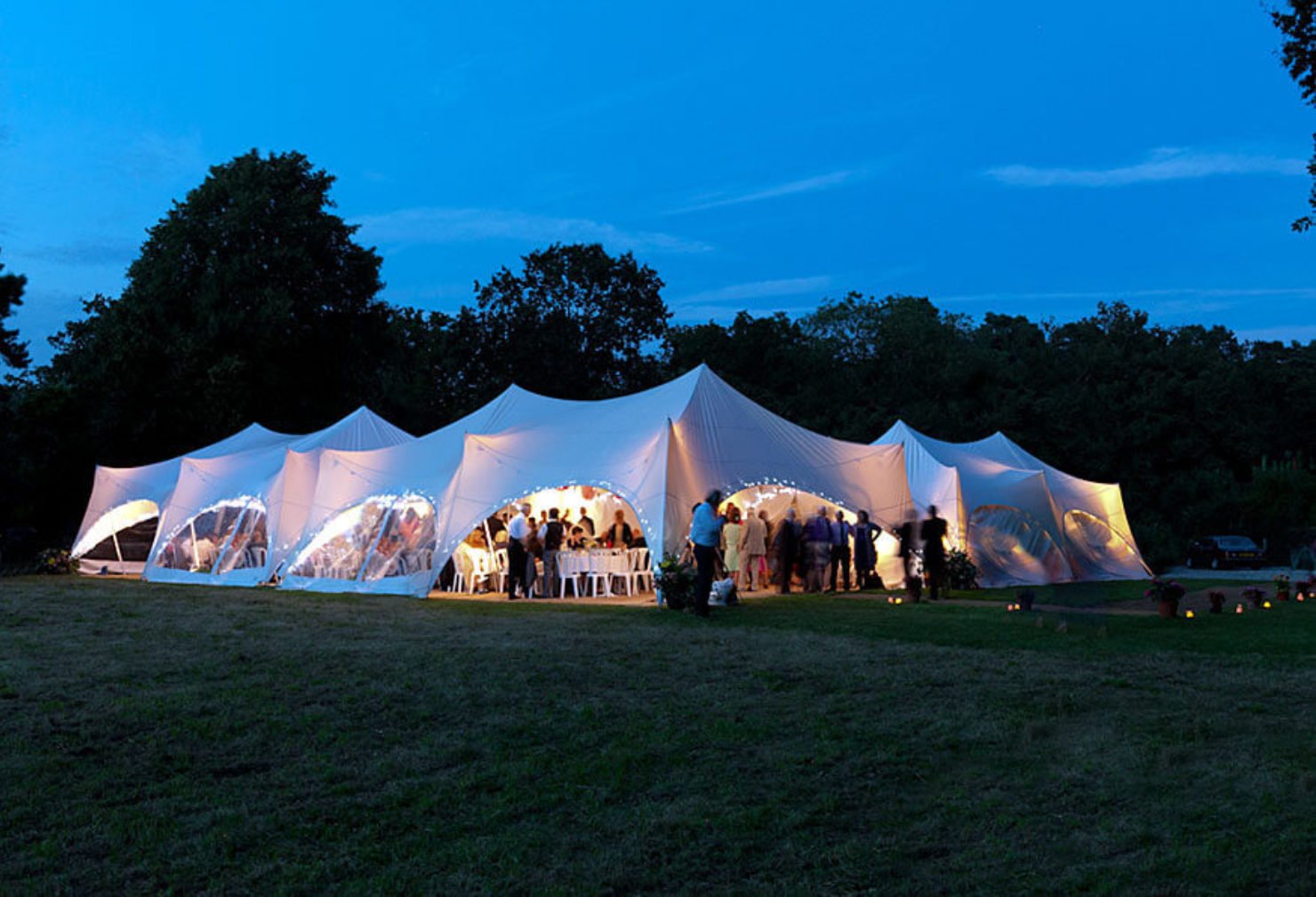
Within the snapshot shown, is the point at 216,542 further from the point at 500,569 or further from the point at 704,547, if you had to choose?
the point at 704,547

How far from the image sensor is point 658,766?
19.4 feet

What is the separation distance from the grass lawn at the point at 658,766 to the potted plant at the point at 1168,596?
8.39ft

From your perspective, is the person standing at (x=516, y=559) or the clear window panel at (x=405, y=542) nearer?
the person standing at (x=516, y=559)

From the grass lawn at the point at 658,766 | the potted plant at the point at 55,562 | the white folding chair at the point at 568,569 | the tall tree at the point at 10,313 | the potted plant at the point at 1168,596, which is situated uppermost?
the tall tree at the point at 10,313

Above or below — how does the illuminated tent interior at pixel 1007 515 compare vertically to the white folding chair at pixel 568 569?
above

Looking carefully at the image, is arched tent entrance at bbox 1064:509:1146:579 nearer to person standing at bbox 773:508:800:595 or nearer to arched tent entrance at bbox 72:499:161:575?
person standing at bbox 773:508:800:595

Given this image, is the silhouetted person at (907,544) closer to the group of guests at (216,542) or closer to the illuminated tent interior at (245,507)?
the illuminated tent interior at (245,507)

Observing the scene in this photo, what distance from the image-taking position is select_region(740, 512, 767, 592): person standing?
60.8 feet

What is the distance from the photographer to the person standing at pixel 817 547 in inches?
712

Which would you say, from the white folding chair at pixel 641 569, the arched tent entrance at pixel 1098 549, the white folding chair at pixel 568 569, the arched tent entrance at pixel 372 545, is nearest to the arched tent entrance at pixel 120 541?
the arched tent entrance at pixel 372 545

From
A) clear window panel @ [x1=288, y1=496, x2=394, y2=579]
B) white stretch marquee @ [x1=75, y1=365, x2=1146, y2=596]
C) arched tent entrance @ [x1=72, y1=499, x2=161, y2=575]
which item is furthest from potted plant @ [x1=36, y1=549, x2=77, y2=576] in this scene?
clear window panel @ [x1=288, y1=496, x2=394, y2=579]

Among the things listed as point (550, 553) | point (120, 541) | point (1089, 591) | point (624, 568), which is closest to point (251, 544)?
point (550, 553)

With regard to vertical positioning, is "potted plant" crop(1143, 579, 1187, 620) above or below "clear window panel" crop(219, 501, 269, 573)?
below

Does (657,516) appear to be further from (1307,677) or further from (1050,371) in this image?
(1050,371)
